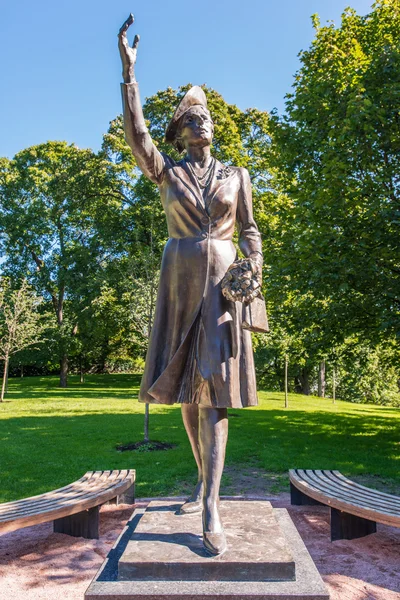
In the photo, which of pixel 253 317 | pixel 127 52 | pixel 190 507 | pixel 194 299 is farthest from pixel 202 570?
pixel 127 52

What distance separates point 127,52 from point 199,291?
1.49 meters

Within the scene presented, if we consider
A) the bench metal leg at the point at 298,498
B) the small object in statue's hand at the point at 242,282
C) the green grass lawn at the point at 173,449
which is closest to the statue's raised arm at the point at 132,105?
the small object in statue's hand at the point at 242,282

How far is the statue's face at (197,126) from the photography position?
3.51 metres

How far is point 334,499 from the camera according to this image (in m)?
4.68

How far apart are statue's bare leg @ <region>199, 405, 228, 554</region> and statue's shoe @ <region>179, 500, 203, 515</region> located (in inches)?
18.4

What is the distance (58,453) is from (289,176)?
26.7ft

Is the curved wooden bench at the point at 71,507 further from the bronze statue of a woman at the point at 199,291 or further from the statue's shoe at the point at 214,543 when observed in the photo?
the statue's shoe at the point at 214,543

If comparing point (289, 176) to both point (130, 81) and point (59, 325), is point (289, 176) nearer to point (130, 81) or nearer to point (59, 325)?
point (130, 81)

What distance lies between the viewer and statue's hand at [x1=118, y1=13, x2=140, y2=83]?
9.57ft

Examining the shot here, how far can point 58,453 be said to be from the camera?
30.3ft

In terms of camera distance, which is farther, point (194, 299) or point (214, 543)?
point (194, 299)

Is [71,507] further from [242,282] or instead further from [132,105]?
[132,105]

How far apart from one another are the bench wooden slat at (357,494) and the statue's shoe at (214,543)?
7.28 ft

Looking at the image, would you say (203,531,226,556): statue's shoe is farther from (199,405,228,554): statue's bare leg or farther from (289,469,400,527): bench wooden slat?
(289,469,400,527): bench wooden slat
